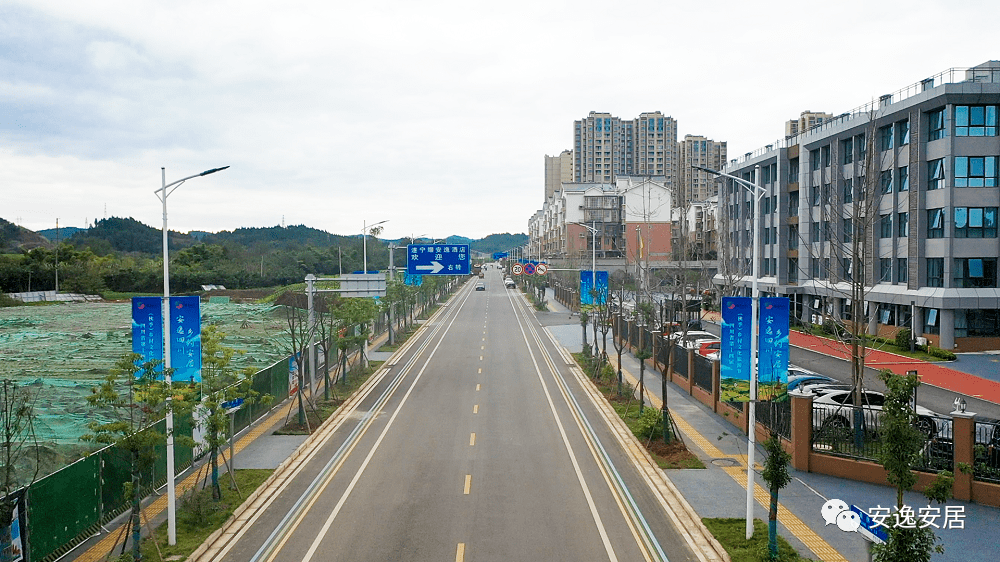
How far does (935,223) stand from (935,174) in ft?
9.69

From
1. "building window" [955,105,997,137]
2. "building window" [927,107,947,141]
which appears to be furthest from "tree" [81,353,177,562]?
"building window" [955,105,997,137]

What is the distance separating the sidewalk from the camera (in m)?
12.9

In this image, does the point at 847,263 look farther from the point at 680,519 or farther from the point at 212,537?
the point at 212,537

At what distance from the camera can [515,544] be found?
515 inches

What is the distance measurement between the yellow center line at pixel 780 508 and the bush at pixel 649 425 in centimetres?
157

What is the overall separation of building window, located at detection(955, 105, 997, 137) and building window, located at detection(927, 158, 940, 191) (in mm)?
1883

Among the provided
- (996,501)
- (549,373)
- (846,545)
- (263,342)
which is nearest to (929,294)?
(549,373)

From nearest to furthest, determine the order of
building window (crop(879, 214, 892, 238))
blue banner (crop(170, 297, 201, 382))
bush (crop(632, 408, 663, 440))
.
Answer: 1. blue banner (crop(170, 297, 201, 382))
2. bush (crop(632, 408, 663, 440))
3. building window (crop(879, 214, 892, 238))

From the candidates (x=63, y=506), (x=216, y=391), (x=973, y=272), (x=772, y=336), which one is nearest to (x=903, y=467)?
(x=772, y=336)

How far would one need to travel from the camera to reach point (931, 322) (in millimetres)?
40375

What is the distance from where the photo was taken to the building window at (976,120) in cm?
3819

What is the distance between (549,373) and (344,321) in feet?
37.4

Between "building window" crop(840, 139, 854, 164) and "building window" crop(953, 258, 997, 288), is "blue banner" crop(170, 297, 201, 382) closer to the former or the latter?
"building window" crop(953, 258, 997, 288)

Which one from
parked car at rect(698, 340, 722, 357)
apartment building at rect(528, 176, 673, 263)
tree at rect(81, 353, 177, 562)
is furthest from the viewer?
apartment building at rect(528, 176, 673, 263)
